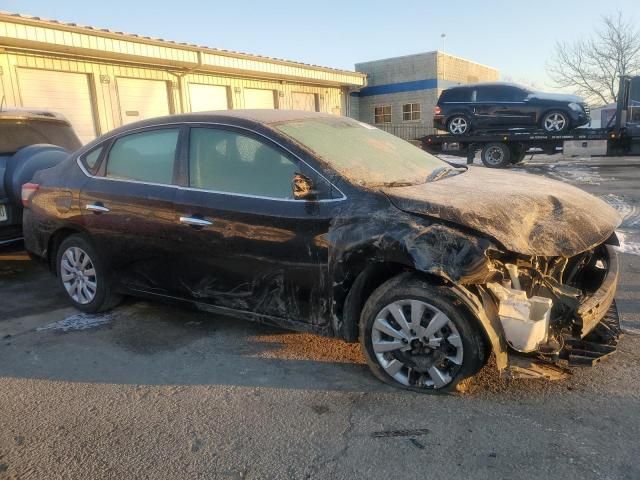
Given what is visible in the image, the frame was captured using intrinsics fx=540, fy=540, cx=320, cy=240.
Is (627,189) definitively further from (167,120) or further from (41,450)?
(41,450)

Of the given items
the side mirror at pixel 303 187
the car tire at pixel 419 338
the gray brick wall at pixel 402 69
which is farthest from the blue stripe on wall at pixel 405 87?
the car tire at pixel 419 338

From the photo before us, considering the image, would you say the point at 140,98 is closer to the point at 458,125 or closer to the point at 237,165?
the point at 458,125

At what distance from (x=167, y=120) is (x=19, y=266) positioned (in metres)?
3.57

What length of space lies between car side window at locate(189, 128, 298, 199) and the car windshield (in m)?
0.21

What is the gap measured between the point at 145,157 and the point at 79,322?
151 centimetres

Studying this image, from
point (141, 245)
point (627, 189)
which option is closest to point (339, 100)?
point (627, 189)

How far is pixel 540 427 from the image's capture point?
Result: 2.76 m

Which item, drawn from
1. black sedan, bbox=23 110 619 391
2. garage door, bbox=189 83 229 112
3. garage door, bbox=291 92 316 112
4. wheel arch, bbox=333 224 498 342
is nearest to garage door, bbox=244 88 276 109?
garage door, bbox=189 83 229 112

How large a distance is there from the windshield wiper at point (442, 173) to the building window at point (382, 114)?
25.8 m

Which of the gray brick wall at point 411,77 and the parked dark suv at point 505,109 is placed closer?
the parked dark suv at point 505,109

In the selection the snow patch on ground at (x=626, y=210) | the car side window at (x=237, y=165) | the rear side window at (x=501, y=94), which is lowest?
the snow patch on ground at (x=626, y=210)

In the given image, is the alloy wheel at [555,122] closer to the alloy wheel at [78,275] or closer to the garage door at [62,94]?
the garage door at [62,94]

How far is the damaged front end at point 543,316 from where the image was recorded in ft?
9.61

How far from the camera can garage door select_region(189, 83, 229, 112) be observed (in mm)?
17453
